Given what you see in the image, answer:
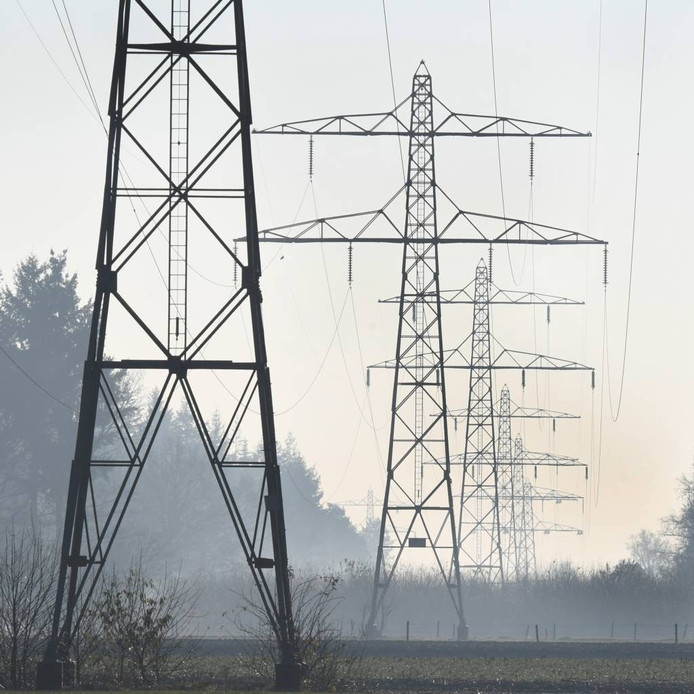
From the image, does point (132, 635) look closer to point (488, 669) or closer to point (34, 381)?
point (488, 669)

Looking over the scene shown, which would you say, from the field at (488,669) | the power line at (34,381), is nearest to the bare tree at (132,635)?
the field at (488,669)

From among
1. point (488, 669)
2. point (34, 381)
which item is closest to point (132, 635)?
point (488, 669)

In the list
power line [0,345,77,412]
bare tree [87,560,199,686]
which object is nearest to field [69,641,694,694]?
bare tree [87,560,199,686]

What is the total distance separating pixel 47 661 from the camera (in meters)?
31.3

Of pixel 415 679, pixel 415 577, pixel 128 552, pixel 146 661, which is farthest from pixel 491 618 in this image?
pixel 146 661

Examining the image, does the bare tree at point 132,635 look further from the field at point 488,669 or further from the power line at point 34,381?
the power line at point 34,381

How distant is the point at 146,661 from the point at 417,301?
2273 centimetres

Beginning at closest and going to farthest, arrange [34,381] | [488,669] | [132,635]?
[132,635]
[488,669]
[34,381]

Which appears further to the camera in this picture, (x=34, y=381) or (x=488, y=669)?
(x=34, y=381)

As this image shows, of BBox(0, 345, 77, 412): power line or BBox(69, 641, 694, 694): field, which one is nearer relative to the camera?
BBox(69, 641, 694, 694): field

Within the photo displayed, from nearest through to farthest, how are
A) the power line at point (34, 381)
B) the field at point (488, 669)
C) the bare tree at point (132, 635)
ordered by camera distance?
the bare tree at point (132, 635), the field at point (488, 669), the power line at point (34, 381)

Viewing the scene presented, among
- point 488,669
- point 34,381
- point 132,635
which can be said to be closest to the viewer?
point 132,635

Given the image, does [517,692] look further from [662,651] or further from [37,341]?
[37,341]

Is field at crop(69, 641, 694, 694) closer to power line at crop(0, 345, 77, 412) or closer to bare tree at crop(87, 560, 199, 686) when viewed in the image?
bare tree at crop(87, 560, 199, 686)
